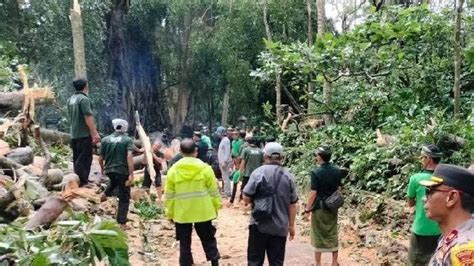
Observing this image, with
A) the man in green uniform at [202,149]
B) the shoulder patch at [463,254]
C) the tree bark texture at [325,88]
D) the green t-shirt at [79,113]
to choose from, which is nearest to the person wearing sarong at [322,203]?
the green t-shirt at [79,113]

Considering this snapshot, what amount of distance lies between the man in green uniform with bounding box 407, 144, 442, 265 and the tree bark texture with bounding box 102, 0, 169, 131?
20.0 meters

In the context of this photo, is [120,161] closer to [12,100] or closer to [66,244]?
[12,100]

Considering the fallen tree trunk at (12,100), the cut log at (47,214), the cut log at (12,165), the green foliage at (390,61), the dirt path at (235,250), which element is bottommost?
the dirt path at (235,250)

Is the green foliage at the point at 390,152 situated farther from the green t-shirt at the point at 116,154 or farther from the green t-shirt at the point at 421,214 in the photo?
the green t-shirt at the point at 116,154

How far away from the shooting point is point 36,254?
427cm

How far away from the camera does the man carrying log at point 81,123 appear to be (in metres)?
7.89

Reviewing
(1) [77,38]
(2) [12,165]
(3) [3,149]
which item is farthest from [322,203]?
(1) [77,38]

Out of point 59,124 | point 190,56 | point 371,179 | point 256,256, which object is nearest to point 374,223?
point 371,179

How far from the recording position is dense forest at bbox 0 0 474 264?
11.5 m

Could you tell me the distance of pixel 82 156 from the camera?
8320mm

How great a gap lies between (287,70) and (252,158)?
3334 mm

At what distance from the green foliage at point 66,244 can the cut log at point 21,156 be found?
13.2 feet

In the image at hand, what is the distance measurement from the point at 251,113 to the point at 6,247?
2344cm

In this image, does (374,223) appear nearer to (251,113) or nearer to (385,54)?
(385,54)
